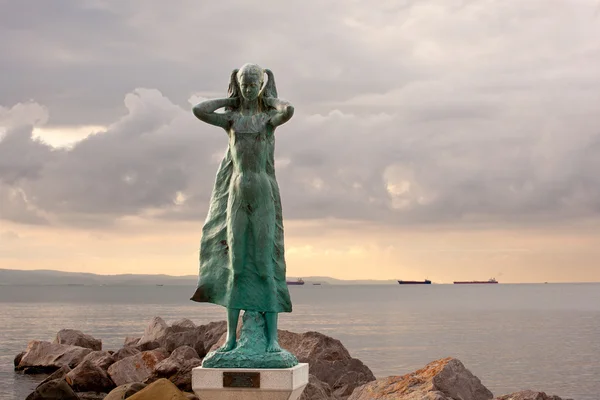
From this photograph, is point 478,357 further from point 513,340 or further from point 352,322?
point 352,322

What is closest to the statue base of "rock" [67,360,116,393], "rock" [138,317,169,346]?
"rock" [67,360,116,393]

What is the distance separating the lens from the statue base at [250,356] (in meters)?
11.3

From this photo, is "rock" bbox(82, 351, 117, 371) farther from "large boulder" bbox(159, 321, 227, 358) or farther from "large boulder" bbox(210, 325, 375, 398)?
"large boulder" bbox(210, 325, 375, 398)

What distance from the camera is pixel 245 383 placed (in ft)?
36.7

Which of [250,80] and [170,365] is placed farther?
[170,365]

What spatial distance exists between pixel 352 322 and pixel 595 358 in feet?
83.8

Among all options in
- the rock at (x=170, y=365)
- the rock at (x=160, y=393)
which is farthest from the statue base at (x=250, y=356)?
the rock at (x=170, y=365)

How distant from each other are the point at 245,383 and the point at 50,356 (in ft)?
62.6

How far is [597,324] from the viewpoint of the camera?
6688 cm

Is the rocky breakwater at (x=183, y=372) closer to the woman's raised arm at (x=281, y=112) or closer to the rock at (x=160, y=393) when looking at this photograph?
the rock at (x=160, y=393)

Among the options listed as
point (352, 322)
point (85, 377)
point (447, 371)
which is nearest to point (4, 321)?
point (352, 322)

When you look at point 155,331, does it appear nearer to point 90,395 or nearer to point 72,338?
point 72,338

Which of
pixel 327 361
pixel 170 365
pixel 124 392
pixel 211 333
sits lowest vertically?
pixel 124 392

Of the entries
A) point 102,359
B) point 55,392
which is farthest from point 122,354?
point 55,392
